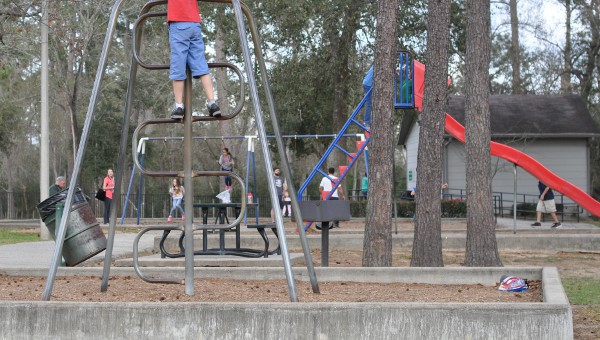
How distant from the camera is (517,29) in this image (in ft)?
159

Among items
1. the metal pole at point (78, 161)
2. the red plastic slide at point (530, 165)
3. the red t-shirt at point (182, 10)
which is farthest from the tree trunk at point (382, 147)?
the red plastic slide at point (530, 165)

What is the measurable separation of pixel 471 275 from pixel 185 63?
365 cm

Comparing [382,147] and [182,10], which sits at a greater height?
[182,10]

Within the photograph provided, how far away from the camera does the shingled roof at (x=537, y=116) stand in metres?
37.0

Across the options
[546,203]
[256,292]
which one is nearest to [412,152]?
[546,203]

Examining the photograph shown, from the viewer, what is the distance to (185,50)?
7.50 metres

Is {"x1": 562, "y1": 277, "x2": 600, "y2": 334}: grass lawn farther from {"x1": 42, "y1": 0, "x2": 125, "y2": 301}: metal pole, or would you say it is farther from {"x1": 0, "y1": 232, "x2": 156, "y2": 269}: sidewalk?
{"x1": 0, "y1": 232, "x2": 156, "y2": 269}: sidewalk

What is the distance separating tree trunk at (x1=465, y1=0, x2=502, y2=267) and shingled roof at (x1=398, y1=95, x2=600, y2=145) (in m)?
22.1

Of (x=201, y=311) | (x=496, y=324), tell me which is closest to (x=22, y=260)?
(x=201, y=311)

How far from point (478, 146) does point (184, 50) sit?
6.93m

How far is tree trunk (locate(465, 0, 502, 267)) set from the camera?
13.1 metres

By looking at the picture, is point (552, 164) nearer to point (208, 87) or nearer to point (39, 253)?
point (39, 253)

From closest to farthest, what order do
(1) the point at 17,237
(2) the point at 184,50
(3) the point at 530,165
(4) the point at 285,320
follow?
1. (4) the point at 285,320
2. (2) the point at 184,50
3. (1) the point at 17,237
4. (3) the point at 530,165

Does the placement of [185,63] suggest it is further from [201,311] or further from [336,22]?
[336,22]
